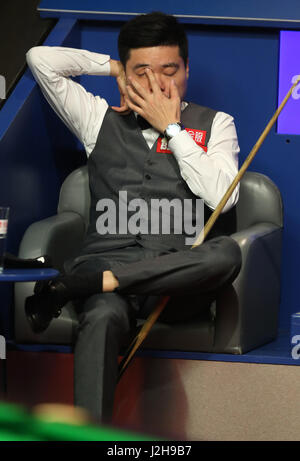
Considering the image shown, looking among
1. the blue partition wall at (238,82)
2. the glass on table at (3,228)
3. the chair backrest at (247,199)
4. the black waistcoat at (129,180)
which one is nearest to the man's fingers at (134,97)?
the black waistcoat at (129,180)

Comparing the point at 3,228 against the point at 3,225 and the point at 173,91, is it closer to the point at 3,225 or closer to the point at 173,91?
the point at 3,225

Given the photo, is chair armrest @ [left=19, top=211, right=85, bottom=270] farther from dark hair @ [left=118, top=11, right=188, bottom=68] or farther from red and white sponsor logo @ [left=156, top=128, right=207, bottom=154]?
dark hair @ [left=118, top=11, right=188, bottom=68]

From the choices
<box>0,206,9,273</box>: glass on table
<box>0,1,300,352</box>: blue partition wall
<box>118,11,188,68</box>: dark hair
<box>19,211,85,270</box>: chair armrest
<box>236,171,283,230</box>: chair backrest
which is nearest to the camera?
<box>0,206,9,273</box>: glass on table

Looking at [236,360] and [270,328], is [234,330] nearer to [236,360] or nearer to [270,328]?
[236,360]

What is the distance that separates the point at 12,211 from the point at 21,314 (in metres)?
0.40

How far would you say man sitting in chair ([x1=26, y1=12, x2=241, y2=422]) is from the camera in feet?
5.65

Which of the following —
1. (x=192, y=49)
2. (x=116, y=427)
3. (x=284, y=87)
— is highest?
(x=192, y=49)

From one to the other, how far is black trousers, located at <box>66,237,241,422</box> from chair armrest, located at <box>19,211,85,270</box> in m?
0.19

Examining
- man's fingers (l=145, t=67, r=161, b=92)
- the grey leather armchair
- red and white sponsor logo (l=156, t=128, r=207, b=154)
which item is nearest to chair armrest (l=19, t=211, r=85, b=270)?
the grey leather armchair

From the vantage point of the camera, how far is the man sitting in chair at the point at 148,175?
5.65 feet

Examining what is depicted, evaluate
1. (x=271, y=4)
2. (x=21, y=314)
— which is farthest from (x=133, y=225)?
(x=271, y=4)

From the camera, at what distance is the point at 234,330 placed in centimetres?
196

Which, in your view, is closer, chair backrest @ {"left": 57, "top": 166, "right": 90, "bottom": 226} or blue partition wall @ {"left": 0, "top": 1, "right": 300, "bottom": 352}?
chair backrest @ {"left": 57, "top": 166, "right": 90, "bottom": 226}

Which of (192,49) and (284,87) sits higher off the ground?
(192,49)
